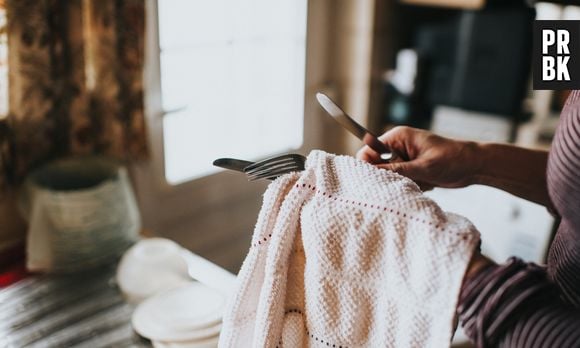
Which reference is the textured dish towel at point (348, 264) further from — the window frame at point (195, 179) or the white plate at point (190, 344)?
the window frame at point (195, 179)

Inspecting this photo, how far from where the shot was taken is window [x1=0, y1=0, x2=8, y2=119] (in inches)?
44.5

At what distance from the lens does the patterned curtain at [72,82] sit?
1.18 meters

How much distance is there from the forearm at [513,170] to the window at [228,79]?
104 cm

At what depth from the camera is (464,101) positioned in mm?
1917

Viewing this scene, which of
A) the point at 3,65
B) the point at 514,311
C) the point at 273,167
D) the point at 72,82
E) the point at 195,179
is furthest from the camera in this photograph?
the point at 195,179

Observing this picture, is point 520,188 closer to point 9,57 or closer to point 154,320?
point 154,320

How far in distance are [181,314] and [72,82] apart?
626 mm

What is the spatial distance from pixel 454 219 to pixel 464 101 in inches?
58.3

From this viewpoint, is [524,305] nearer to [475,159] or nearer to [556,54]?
[475,159]

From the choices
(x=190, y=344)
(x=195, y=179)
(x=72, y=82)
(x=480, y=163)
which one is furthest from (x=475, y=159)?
(x=195, y=179)

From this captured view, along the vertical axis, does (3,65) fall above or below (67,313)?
above

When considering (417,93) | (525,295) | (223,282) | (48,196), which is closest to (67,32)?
(48,196)

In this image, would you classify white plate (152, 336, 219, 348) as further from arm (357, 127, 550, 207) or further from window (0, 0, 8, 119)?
window (0, 0, 8, 119)

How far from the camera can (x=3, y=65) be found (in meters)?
1.17
